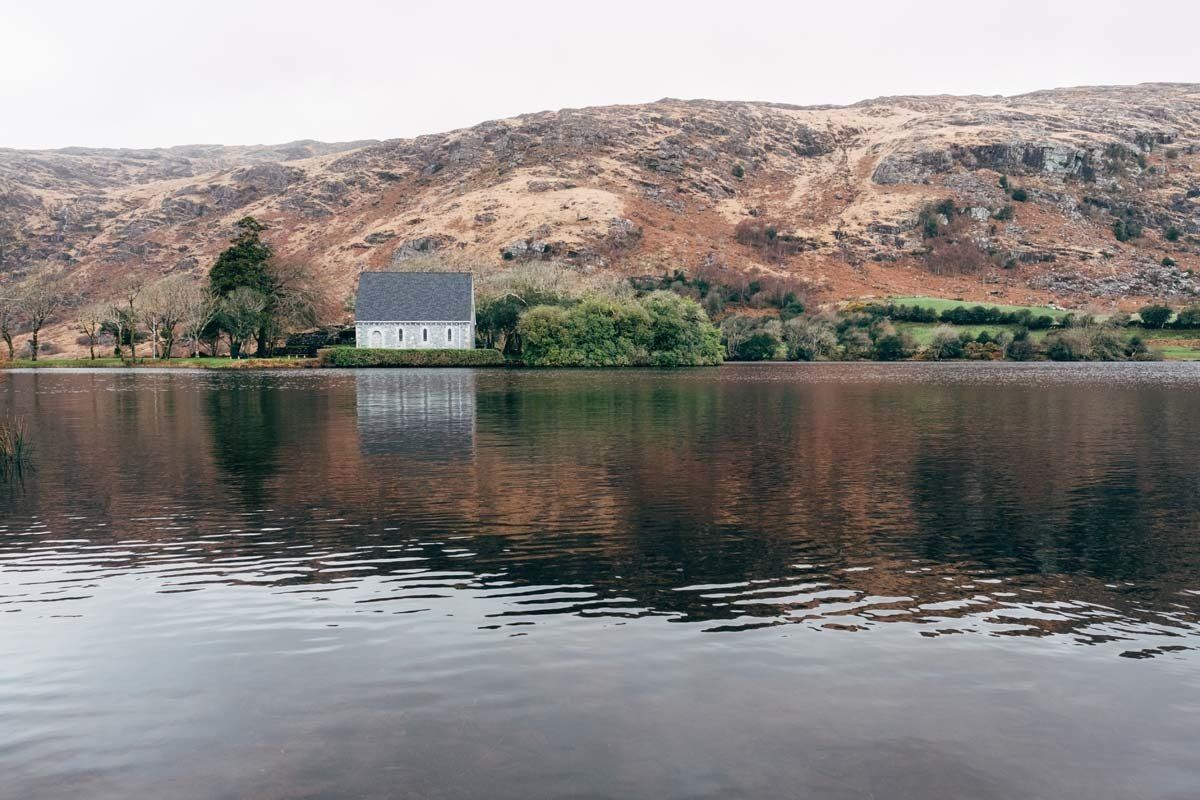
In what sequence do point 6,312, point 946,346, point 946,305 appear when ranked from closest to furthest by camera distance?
point 6,312 → point 946,346 → point 946,305

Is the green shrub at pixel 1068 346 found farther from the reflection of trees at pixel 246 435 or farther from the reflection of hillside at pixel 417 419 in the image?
the reflection of trees at pixel 246 435

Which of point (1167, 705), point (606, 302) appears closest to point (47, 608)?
point (1167, 705)

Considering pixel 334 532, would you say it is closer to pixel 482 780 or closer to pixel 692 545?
pixel 692 545

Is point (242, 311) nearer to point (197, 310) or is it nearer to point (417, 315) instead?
point (197, 310)

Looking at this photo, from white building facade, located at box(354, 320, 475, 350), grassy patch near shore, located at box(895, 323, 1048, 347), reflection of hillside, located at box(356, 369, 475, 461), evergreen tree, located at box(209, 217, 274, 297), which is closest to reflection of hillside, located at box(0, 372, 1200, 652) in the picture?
reflection of hillside, located at box(356, 369, 475, 461)

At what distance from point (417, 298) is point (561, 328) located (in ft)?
88.1

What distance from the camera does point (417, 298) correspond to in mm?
126812

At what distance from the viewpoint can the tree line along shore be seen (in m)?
114

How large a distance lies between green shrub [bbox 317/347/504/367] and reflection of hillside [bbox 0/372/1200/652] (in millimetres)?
69192

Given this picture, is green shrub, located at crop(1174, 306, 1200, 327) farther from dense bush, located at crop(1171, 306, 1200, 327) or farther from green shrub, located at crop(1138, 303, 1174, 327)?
green shrub, located at crop(1138, 303, 1174, 327)

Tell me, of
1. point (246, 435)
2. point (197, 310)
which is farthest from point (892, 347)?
point (246, 435)

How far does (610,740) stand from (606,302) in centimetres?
10593

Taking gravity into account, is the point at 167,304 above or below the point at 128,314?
above

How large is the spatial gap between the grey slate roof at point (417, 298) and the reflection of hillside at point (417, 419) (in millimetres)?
52943
